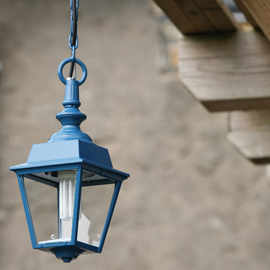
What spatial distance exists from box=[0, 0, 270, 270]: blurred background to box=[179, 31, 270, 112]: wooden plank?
2.43 m

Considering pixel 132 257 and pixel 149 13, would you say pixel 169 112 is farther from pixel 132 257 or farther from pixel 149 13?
pixel 132 257

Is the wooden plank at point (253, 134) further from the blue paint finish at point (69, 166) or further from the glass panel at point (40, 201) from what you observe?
the glass panel at point (40, 201)

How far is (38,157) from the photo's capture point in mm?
1138

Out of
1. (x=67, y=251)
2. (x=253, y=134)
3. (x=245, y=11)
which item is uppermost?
(x=245, y=11)

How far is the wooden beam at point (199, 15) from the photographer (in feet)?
5.16

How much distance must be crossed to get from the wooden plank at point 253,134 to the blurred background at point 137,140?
182cm

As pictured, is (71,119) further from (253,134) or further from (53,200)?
(253,134)

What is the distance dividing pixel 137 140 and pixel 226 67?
2.58 metres

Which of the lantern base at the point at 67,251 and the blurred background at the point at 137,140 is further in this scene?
the blurred background at the point at 137,140

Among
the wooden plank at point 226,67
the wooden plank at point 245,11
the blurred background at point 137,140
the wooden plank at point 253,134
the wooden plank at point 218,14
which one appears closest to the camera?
the wooden plank at point 245,11

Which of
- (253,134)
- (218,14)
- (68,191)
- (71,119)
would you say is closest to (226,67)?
(218,14)

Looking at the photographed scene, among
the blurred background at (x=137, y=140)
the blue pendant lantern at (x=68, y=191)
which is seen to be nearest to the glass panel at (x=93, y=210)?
the blue pendant lantern at (x=68, y=191)

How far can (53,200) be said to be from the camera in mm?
1174

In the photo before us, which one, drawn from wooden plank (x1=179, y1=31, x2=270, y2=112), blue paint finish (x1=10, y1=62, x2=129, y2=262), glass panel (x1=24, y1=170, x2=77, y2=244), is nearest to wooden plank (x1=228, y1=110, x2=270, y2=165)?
wooden plank (x1=179, y1=31, x2=270, y2=112)
